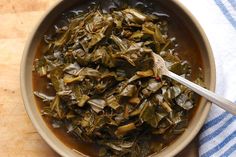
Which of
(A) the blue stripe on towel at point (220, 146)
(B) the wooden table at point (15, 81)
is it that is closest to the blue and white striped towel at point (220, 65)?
(A) the blue stripe on towel at point (220, 146)

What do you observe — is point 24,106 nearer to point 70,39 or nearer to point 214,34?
point 70,39

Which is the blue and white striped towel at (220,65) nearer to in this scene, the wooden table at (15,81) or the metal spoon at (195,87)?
the metal spoon at (195,87)

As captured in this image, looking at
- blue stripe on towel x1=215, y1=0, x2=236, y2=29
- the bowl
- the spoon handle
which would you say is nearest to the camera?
the spoon handle

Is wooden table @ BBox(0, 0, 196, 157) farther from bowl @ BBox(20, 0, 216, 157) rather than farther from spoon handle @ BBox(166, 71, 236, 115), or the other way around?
spoon handle @ BBox(166, 71, 236, 115)

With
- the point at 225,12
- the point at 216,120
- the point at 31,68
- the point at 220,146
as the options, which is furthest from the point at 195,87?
the point at 31,68

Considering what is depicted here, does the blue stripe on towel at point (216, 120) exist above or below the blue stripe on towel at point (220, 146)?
above

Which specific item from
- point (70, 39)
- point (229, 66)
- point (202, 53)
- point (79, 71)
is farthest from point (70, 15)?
point (229, 66)

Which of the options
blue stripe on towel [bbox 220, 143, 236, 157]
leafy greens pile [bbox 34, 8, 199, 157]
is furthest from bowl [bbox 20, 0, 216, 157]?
blue stripe on towel [bbox 220, 143, 236, 157]
